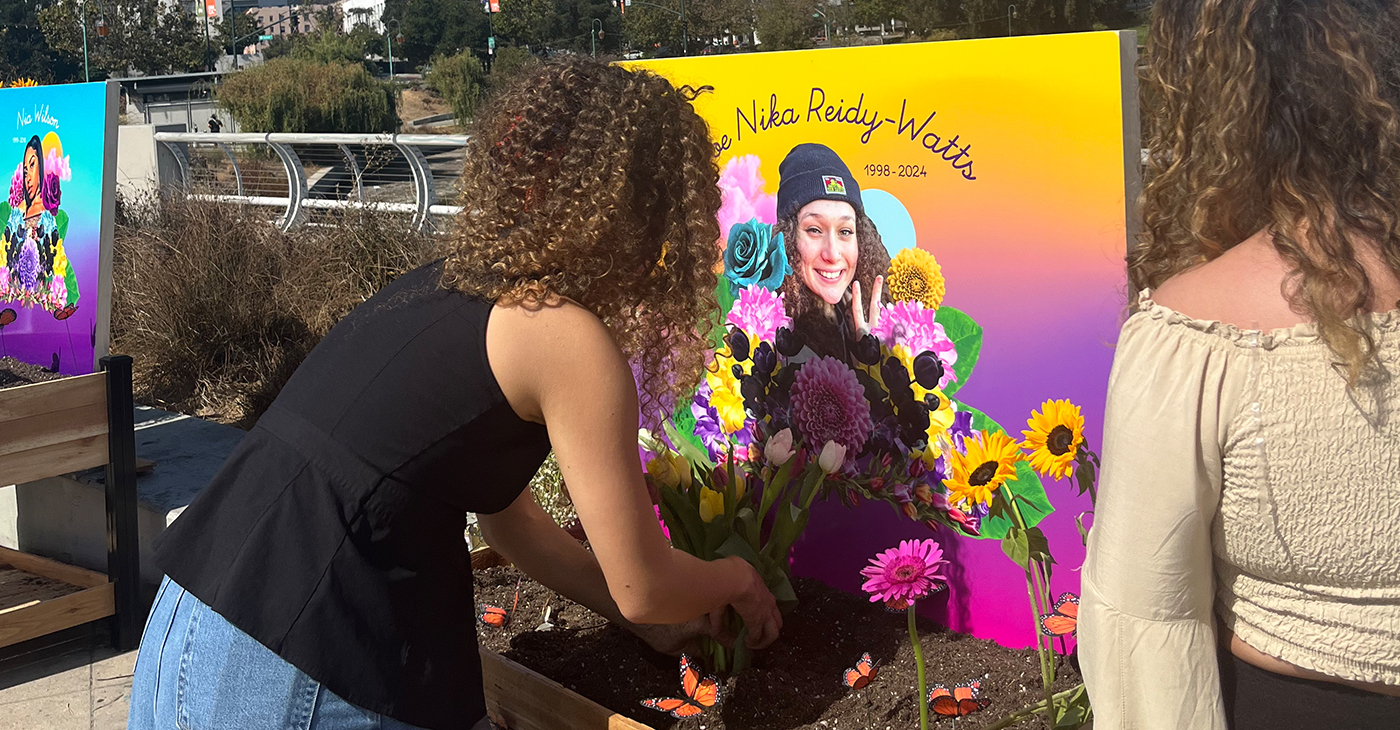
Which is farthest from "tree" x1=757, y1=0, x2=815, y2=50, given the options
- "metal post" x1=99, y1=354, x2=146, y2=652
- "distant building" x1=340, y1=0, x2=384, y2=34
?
"distant building" x1=340, y1=0, x2=384, y2=34

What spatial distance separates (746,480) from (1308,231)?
5.51 ft

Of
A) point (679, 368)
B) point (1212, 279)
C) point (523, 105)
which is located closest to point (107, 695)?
point (679, 368)

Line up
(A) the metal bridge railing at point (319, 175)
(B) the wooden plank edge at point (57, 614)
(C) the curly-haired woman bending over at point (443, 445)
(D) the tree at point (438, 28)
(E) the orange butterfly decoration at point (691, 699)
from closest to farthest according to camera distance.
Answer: (C) the curly-haired woman bending over at point (443, 445) < (E) the orange butterfly decoration at point (691, 699) < (B) the wooden plank edge at point (57, 614) < (A) the metal bridge railing at point (319, 175) < (D) the tree at point (438, 28)

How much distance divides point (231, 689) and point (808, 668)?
46.2 inches

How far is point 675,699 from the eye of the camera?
86.2 inches

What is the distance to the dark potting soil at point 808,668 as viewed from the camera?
7.19 ft

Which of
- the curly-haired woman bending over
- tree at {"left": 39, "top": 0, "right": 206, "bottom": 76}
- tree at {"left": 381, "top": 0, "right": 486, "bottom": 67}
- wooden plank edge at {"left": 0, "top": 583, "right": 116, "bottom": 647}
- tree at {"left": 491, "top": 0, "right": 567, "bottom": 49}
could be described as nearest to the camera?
the curly-haired woman bending over

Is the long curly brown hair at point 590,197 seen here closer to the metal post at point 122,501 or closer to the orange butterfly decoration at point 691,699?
the orange butterfly decoration at point 691,699

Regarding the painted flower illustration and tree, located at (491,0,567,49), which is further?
tree, located at (491,0,567,49)

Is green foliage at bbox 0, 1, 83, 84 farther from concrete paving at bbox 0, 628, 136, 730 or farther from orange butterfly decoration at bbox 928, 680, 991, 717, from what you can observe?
orange butterfly decoration at bbox 928, 680, 991, 717

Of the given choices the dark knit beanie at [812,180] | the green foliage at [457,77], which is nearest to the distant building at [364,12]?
the green foliage at [457,77]

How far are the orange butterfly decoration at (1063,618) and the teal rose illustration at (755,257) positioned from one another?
904 mm

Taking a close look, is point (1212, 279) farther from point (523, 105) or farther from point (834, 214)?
point (834, 214)

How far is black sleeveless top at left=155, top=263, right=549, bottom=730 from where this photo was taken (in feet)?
4.99
